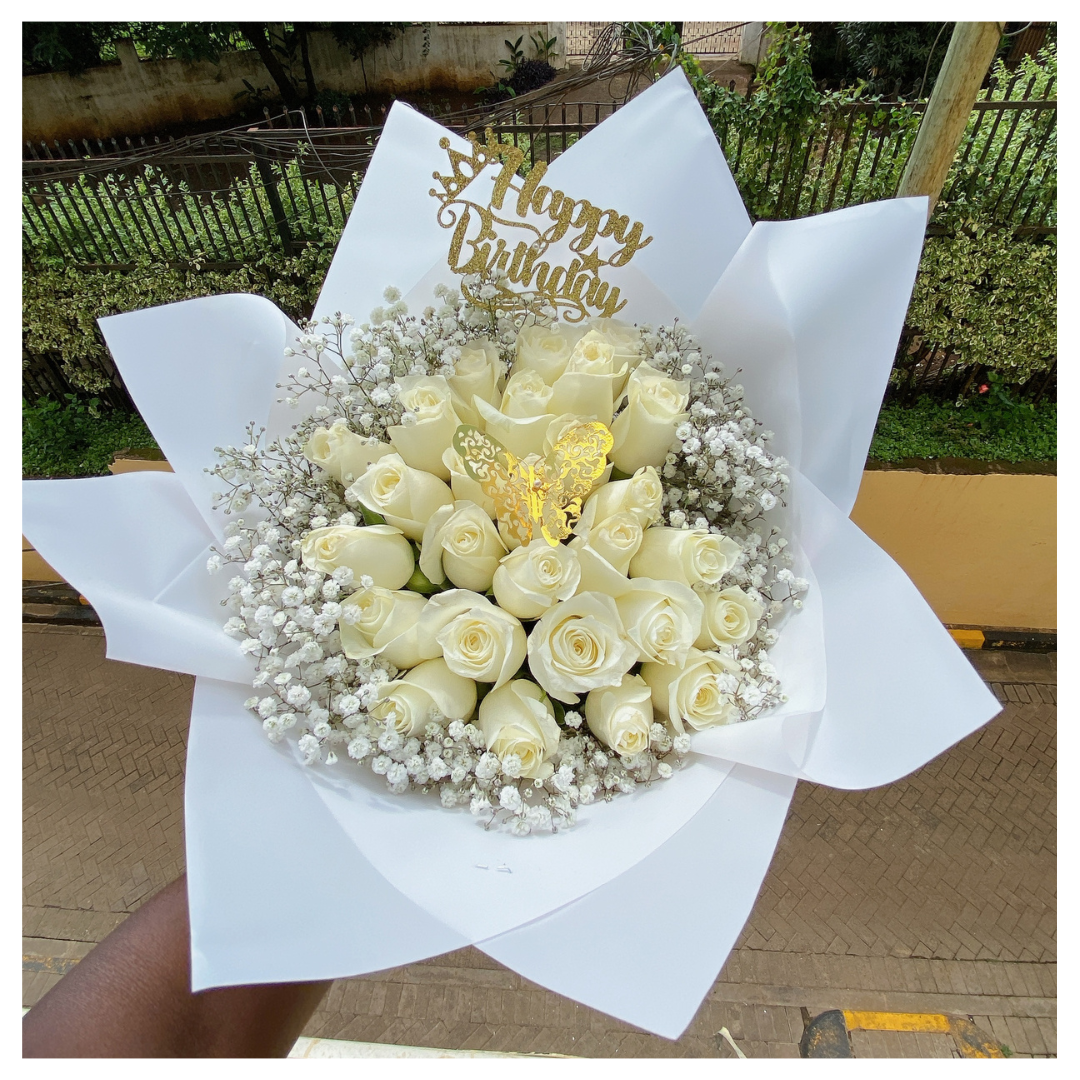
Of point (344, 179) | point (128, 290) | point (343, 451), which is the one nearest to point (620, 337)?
point (343, 451)

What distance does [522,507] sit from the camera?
50.8 inches

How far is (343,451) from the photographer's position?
142 cm

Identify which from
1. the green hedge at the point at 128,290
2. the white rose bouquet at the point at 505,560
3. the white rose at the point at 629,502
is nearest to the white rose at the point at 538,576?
→ the white rose bouquet at the point at 505,560

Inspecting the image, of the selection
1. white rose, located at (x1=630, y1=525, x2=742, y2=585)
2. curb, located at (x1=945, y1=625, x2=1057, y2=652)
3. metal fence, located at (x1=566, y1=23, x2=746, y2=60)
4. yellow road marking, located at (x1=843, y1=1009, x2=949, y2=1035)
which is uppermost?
metal fence, located at (x1=566, y1=23, x2=746, y2=60)

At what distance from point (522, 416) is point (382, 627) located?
1.68 feet

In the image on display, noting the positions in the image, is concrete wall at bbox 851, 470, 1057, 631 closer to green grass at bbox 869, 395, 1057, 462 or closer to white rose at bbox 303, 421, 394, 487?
green grass at bbox 869, 395, 1057, 462

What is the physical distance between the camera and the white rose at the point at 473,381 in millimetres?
1473

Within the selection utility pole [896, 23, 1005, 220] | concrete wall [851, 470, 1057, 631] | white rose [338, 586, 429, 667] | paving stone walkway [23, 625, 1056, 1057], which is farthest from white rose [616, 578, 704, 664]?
concrete wall [851, 470, 1057, 631]

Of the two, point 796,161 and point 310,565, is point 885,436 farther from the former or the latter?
point 310,565

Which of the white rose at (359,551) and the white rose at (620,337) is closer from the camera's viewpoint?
the white rose at (359,551)

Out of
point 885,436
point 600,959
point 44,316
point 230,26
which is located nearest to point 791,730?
point 600,959

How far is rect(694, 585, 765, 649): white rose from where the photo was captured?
131 cm

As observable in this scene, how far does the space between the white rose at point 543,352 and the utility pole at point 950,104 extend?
4.28ft

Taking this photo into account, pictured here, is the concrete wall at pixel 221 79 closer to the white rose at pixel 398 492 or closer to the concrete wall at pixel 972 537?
the concrete wall at pixel 972 537
